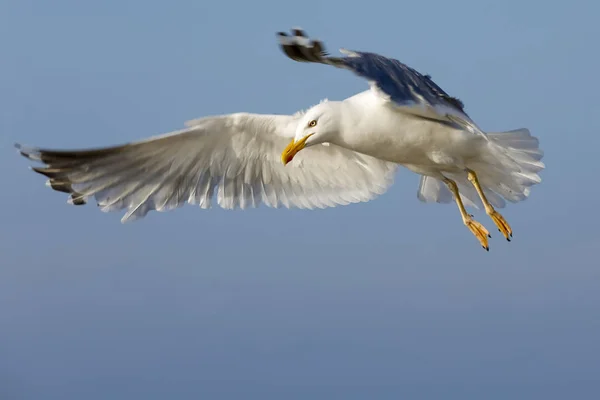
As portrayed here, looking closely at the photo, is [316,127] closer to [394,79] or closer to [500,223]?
[394,79]

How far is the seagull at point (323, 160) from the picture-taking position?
6316mm

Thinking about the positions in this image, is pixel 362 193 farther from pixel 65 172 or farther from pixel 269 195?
pixel 65 172

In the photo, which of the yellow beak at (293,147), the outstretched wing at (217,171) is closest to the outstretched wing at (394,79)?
the yellow beak at (293,147)

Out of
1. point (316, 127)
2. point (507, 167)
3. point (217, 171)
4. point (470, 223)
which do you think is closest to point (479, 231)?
point (470, 223)

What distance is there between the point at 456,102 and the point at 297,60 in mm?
1352

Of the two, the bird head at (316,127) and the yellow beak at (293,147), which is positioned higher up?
the bird head at (316,127)

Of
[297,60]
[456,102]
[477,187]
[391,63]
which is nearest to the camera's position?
[297,60]

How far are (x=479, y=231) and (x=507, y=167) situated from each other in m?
0.48

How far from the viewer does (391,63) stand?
605cm

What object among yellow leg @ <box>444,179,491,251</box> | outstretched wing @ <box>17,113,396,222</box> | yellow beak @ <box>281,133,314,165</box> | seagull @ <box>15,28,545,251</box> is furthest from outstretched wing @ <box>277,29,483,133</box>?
outstretched wing @ <box>17,113,396,222</box>

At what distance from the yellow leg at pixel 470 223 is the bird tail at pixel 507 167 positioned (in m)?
0.07

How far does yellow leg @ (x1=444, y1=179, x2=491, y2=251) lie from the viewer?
23.0 ft

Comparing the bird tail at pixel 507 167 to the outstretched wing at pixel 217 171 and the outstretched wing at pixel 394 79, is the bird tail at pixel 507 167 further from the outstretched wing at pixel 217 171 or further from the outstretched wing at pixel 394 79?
the outstretched wing at pixel 217 171

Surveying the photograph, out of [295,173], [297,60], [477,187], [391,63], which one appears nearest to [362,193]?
[295,173]
